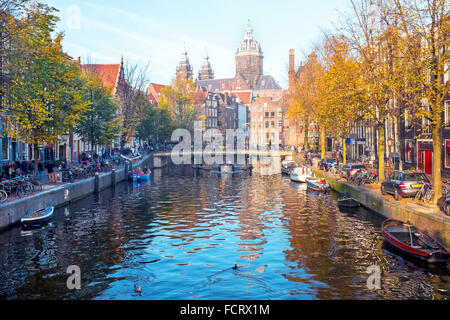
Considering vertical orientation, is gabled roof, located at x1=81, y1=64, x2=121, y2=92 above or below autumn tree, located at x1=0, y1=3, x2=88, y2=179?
above

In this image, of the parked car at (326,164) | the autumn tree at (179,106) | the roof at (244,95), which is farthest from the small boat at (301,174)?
the roof at (244,95)

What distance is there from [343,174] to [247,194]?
9922mm

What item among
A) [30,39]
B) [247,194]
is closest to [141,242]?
[30,39]

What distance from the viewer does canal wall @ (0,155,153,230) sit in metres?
27.0

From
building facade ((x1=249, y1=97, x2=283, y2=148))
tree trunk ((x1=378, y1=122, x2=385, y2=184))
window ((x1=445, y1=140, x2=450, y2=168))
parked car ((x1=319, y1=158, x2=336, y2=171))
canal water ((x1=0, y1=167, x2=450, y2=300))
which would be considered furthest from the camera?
building facade ((x1=249, y1=97, x2=283, y2=148))

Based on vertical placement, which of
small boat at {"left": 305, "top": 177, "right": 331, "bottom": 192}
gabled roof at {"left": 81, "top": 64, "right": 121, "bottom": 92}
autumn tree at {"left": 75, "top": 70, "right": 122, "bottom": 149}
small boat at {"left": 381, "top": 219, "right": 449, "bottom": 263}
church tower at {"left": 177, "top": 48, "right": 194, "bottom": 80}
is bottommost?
small boat at {"left": 381, "top": 219, "right": 449, "bottom": 263}

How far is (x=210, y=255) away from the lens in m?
22.2

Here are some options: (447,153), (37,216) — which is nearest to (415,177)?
(447,153)

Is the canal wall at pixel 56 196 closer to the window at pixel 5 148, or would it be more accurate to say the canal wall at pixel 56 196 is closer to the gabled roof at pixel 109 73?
the window at pixel 5 148

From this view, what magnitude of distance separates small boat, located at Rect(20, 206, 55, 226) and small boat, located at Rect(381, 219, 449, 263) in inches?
773

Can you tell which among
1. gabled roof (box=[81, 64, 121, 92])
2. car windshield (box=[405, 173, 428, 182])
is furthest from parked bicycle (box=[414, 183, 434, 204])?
gabled roof (box=[81, 64, 121, 92])

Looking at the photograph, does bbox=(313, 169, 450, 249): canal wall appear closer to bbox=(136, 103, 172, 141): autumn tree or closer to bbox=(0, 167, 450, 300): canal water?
bbox=(0, 167, 450, 300): canal water

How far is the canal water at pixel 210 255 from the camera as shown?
17.2m

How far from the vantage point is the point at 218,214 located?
111ft
